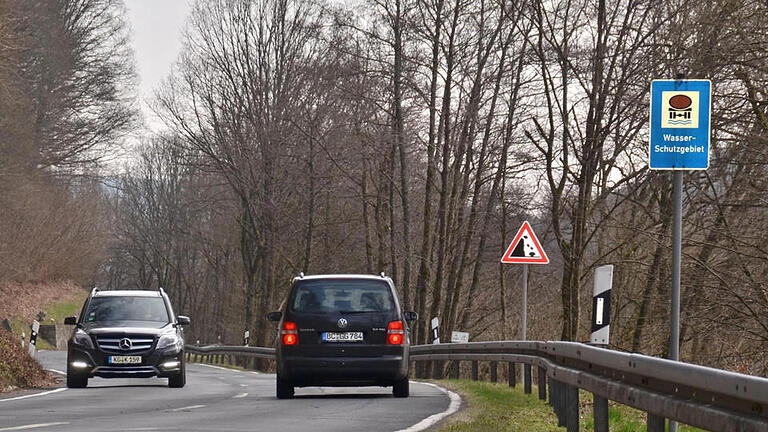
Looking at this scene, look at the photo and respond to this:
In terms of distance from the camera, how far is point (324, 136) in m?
43.7

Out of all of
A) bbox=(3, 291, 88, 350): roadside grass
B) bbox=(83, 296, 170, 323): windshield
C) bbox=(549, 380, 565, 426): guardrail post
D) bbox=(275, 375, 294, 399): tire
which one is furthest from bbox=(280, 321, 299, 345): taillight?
bbox=(3, 291, 88, 350): roadside grass

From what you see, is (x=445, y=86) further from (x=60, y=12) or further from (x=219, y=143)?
(x=60, y=12)

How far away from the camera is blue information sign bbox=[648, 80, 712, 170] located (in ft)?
32.9

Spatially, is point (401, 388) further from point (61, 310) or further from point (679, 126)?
point (61, 310)

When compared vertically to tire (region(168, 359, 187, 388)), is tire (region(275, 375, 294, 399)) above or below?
above

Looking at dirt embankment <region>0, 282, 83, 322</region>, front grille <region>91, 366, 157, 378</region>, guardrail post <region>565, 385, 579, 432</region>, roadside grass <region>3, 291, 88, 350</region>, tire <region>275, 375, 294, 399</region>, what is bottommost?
roadside grass <region>3, 291, 88, 350</region>

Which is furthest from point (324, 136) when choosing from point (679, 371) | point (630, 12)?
point (679, 371)

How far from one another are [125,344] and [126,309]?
1.43 meters

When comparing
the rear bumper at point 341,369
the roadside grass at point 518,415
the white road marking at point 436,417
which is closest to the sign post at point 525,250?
the roadside grass at point 518,415

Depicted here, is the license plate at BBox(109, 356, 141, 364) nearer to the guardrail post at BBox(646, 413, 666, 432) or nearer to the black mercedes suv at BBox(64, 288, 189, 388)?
the black mercedes suv at BBox(64, 288, 189, 388)

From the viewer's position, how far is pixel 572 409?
434 inches

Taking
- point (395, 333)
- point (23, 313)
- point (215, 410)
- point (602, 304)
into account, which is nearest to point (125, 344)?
point (395, 333)

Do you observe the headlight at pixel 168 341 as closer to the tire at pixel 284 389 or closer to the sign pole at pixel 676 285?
the tire at pixel 284 389

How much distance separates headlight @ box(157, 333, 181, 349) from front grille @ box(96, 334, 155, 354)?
9.0 inches
